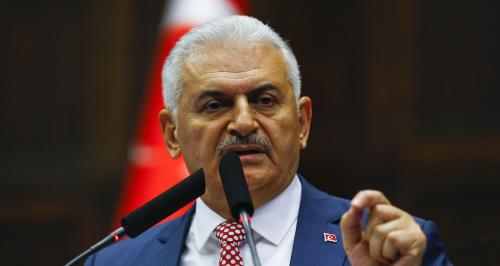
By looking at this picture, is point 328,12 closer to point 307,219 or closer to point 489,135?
point 489,135

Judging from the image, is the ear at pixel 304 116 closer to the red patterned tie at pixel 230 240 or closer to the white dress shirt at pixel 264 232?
the white dress shirt at pixel 264 232

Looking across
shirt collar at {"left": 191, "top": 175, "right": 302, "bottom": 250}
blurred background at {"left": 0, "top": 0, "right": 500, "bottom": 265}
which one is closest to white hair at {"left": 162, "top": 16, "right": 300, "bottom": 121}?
shirt collar at {"left": 191, "top": 175, "right": 302, "bottom": 250}

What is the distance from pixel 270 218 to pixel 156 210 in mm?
732

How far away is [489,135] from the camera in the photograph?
5410mm

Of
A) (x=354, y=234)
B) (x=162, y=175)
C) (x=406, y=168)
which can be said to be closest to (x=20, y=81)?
(x=162, y=175)

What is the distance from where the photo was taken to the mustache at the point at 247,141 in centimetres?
286

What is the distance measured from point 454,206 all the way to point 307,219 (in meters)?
2.76

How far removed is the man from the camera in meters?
2.87

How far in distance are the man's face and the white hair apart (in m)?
0.03

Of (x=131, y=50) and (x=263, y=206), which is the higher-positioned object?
(x=263, y=206)

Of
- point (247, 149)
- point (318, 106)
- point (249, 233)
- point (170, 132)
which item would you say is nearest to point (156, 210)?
point (249, 233)

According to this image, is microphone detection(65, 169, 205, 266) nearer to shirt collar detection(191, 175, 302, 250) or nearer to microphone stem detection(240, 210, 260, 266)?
microphone stem detection(240, 210, 260, 266)

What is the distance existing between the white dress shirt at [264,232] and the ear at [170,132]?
0.24 m

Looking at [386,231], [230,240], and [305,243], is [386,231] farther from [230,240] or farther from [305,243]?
[230,240]
